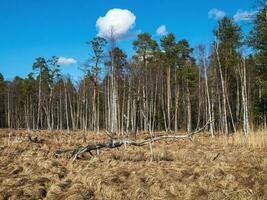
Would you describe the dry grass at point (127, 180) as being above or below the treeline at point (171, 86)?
below

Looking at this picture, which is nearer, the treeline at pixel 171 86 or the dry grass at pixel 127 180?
the dry grass at pixel 127 180

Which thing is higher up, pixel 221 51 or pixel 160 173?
pixel 221 51

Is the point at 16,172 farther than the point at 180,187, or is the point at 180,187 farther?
the point at 16,172

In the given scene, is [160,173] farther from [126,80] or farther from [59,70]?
[59,70]

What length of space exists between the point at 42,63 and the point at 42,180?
39231 millimetres

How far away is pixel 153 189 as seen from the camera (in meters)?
8.09

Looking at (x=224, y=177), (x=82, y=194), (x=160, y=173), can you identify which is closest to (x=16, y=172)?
(x=82, y=194)

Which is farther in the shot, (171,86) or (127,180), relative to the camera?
(171,86)

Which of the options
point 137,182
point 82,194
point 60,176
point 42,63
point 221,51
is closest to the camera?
point 82,194

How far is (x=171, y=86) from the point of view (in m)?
44.2

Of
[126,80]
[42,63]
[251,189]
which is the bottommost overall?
[251,189]

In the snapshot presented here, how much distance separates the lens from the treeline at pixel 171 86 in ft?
89.8

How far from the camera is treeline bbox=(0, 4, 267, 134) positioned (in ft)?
89.8

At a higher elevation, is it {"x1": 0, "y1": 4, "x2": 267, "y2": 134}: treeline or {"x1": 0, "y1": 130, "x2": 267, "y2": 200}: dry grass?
{"x1": 0, "y1": 4, "x2": 267, "y2": 134}: treeline
